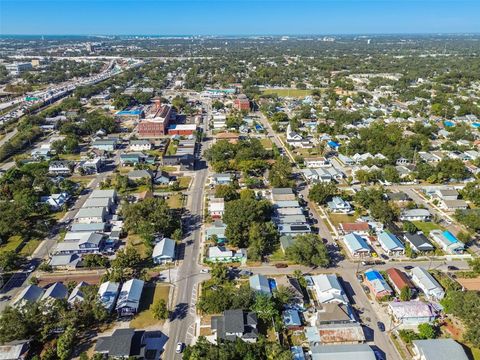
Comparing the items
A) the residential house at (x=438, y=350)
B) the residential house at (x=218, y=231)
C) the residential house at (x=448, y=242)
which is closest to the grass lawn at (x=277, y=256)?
the residential house at (x=218, y=231)

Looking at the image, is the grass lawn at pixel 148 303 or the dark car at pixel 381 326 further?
the grass lawn at pixel 148 303

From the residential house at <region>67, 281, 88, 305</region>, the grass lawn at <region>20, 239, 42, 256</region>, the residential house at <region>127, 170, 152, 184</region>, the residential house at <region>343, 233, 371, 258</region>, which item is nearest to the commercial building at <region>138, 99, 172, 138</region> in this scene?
the residential house at <region>127, 170, 152, 184</region>

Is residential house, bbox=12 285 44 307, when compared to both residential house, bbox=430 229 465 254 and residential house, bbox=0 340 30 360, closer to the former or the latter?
residential house, bbox=0 340 30 360

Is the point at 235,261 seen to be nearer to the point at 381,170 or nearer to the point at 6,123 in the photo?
the point at 381,170

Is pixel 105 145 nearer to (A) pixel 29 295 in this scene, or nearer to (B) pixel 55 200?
(B) pixel 55 200

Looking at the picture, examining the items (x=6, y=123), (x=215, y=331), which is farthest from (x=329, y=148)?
(x=6, y=123)

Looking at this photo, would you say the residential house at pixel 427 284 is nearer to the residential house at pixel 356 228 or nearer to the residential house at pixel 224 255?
the residential house at pixel 356 228
